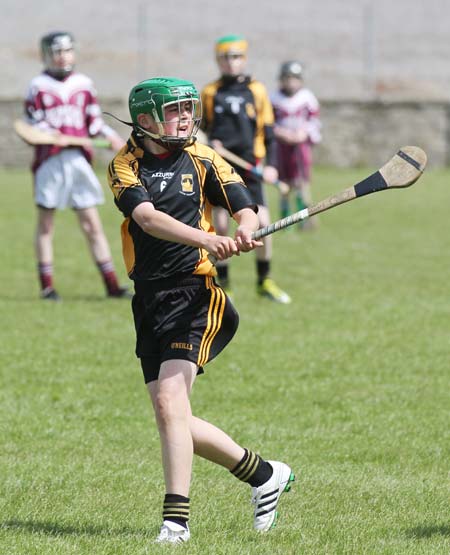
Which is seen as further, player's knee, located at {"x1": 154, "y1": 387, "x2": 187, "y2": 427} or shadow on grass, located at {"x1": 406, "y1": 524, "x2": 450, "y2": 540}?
shadow on grass, located at {"x1": 406, "y1": 524, "x2": 450, "y2": 540}

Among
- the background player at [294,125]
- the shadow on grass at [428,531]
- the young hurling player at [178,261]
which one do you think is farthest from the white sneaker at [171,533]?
the background player at [294,125]

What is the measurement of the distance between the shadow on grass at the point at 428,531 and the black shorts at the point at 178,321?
103 cm

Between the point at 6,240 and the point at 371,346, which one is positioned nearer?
the point at 371,346

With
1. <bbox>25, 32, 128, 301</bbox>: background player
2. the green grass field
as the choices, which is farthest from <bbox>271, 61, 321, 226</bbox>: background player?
<bbox>25, 32, 128, 301</bbox>: background player

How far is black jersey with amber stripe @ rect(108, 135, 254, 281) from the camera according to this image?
4574 millimetres

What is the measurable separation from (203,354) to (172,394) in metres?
0.23

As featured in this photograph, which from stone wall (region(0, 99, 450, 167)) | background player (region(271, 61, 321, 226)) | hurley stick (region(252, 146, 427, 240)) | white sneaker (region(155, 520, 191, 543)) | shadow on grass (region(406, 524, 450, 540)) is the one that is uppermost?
hurley stick (region(252, 146, 427, 240))

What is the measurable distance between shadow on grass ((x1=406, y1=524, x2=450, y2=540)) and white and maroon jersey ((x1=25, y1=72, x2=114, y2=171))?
227 inches

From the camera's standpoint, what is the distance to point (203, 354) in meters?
4.53

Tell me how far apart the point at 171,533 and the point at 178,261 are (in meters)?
1.05

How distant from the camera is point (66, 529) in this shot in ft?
15.0

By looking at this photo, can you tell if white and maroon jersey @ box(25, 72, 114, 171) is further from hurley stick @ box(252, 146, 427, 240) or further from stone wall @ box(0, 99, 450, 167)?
stone wall @ box(0, 99, 450, 167)

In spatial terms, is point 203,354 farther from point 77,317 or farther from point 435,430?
point 77,317

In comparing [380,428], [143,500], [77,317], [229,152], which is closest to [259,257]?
[229,152]
